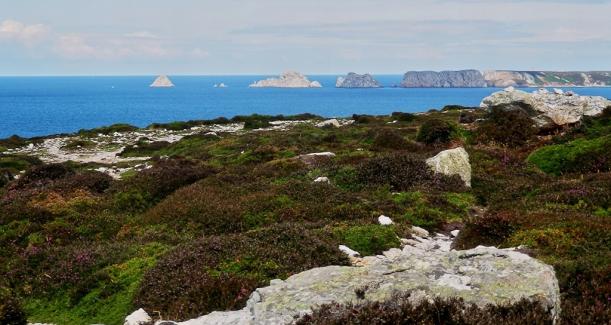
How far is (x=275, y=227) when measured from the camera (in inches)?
501

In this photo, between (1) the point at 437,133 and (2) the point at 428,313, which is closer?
(2) the point at 428,313

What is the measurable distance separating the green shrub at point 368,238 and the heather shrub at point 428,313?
19.2 feet

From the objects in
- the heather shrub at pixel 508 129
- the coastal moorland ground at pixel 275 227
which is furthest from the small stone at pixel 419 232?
the heather shrub at pixel 508 129

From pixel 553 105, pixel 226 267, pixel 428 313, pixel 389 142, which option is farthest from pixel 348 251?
pixel 553 105

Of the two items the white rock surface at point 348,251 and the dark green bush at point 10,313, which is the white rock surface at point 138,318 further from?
the white rock surface at point 348,251

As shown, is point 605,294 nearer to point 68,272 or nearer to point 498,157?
point 68,272

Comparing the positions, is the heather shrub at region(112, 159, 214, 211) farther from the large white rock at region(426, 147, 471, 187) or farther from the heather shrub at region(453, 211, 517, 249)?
the heather shrub at region(453, 211, 517, 249)

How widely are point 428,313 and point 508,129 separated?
30355 millimetres

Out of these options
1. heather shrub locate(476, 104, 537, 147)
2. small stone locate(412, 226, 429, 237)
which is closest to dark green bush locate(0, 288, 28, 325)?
small stone locate(412, 226, 429, 237)

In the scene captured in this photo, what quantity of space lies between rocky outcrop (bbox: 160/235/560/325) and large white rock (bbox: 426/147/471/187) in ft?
42.3

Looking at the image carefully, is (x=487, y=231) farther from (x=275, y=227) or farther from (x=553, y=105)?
(x=553, y=105)

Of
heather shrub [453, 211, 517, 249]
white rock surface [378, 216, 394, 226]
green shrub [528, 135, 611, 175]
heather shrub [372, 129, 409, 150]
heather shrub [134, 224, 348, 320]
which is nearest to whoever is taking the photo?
heather shrub [134, 224, 348, 320]

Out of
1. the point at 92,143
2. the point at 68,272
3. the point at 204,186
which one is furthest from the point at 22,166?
the point at 68,272

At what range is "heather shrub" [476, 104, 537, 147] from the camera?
33.3m
